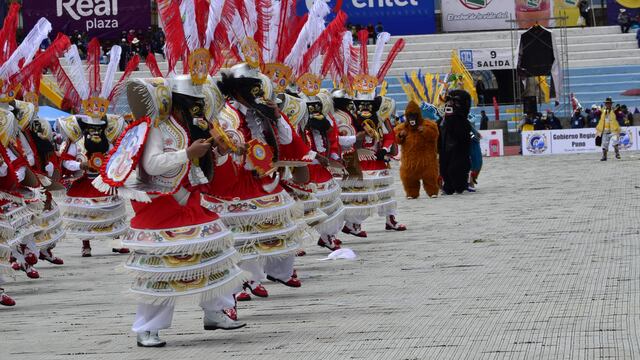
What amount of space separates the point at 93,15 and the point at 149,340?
39.5m

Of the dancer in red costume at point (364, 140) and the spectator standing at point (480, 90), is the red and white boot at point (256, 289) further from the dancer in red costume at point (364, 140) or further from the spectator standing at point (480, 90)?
the spectator standing at point (480, 90)

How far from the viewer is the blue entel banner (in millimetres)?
46281

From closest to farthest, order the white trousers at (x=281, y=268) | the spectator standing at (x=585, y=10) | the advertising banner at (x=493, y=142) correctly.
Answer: the white trousers at (x=281, y=268), the advertising banner at (x=493, y=142), the spectator standing at (x=585, y=10)

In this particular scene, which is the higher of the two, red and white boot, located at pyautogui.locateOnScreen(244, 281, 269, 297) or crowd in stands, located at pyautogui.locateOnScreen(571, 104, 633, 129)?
red and white boot, located at pyautogui.locateOnScreen(244, 281, 269, 297)

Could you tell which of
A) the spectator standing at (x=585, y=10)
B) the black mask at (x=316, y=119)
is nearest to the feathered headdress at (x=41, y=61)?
the black mask at (x=316, y=119)

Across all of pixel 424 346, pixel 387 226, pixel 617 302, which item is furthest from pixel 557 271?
pixel 387 226

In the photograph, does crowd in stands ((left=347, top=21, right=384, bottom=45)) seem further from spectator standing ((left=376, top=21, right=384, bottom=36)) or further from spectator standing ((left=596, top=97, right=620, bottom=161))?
spectator standing ((left=596, top=97, right=620, bottom=161))

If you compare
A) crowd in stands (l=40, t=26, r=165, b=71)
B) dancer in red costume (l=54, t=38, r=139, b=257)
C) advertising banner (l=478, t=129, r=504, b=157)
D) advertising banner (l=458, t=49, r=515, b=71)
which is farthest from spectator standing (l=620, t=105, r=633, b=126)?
dancer in red costume (l=54, t=38, r=139, b=257)

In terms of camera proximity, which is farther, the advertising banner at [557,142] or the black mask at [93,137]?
the advertising banner at [557,142]

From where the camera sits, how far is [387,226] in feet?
50.3

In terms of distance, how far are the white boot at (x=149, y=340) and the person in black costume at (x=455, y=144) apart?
14623mm

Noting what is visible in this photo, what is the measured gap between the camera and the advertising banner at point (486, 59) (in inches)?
1646

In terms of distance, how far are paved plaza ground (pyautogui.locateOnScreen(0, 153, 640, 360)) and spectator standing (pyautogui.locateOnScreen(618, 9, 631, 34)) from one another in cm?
3159

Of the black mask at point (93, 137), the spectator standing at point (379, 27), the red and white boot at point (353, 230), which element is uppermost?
the spectator standing at point (379, 27)
